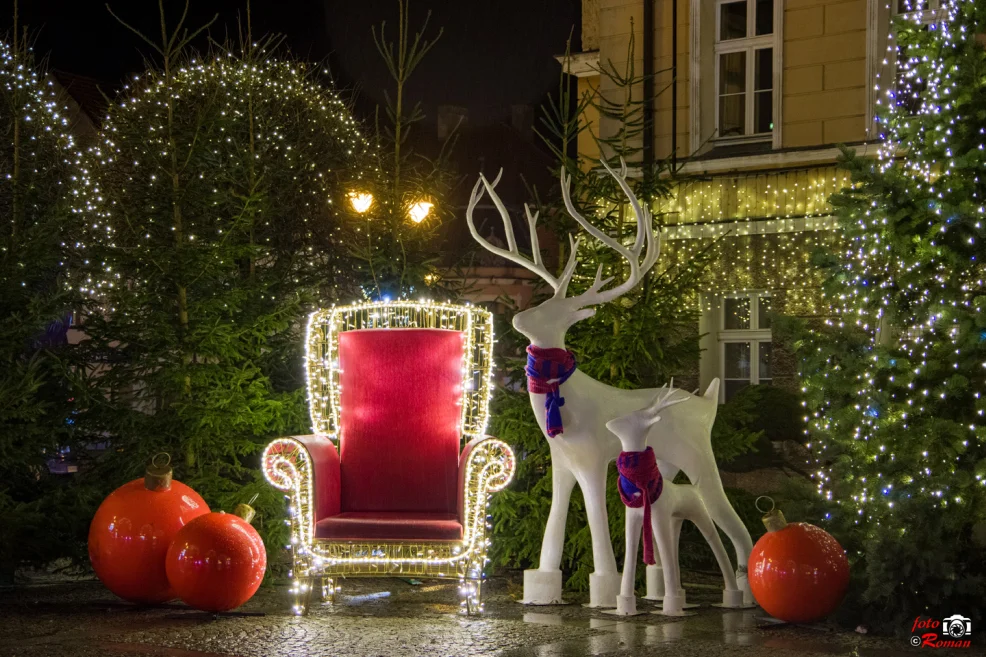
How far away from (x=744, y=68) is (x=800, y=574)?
5832 mm

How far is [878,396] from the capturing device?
648cm

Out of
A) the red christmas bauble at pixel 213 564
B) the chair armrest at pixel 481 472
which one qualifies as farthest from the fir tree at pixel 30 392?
the chair armrest at pixel 481 472

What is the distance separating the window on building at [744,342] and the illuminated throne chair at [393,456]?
11.3 ft

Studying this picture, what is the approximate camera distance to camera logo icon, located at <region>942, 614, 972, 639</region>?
6016 millimetres

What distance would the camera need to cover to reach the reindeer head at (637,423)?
668 centimetres

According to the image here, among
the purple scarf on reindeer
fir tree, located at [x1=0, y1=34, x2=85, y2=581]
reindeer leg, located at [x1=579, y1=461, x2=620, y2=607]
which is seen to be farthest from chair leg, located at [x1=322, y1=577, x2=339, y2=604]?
fir tree, located at [x1=0, y1=34, x2=85, y2=581]

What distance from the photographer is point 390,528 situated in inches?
262

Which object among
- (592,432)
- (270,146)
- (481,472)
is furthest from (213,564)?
(270,146)

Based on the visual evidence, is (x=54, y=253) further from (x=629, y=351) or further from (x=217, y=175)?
(x=629, y=351)

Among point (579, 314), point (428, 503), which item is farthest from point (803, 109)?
point (428, 503)

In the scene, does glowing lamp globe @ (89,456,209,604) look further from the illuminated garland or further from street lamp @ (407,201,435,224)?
street lamp @ (407,201,435,224)

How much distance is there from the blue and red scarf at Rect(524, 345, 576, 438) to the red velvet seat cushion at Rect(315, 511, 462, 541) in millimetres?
766

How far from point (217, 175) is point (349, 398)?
2.77m

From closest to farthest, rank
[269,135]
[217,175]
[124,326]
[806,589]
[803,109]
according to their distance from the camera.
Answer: [806,589] → [124,326] → [217,175] → [803,109] → [269,135]
